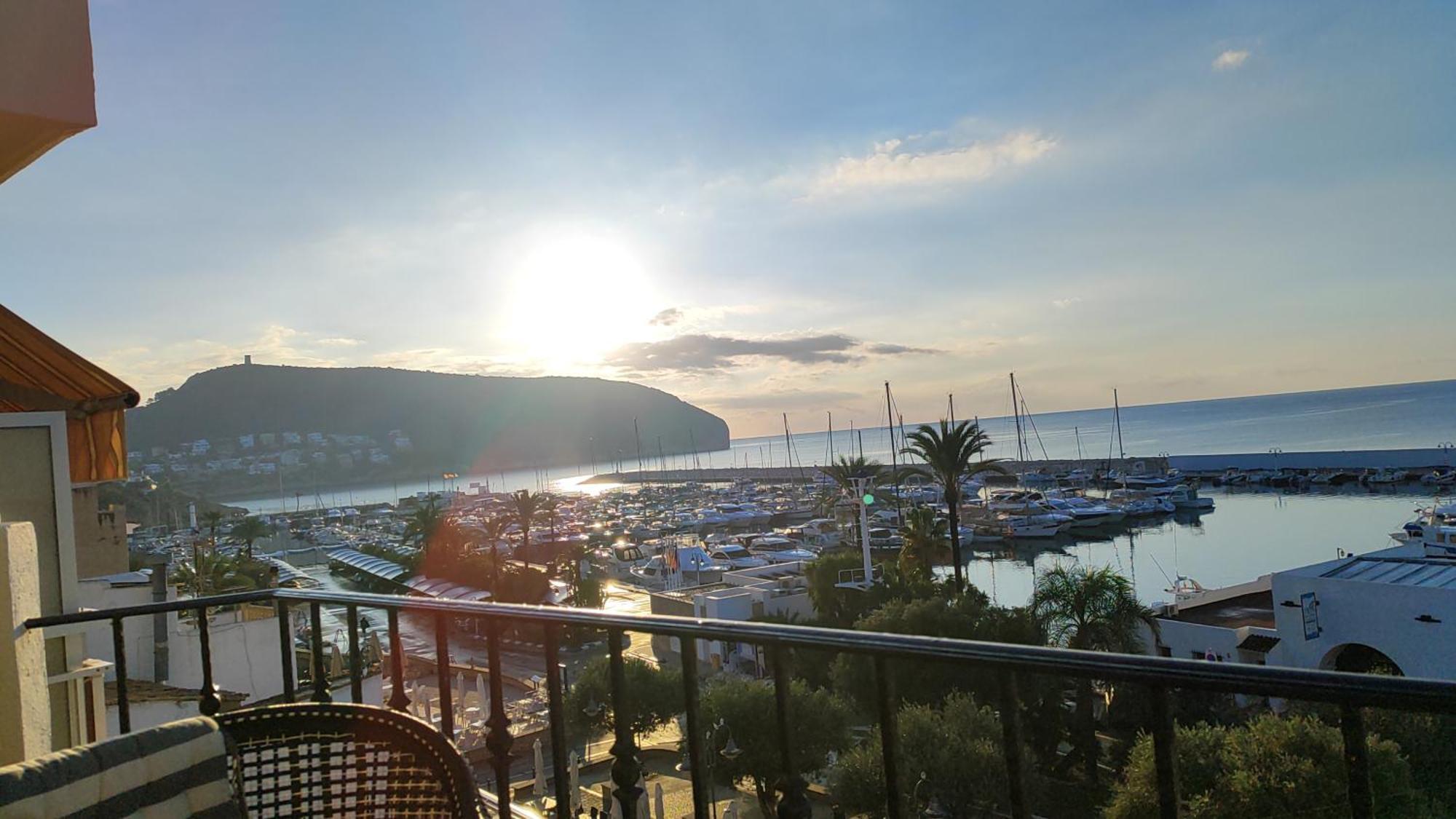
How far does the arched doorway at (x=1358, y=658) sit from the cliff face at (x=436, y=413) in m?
68.6

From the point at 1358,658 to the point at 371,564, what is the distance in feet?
137

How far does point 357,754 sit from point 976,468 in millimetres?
24594

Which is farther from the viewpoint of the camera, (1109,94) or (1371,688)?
(1109,94)

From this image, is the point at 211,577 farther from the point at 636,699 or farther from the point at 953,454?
the point at 953,454

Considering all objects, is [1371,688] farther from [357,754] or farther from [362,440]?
[362,440]

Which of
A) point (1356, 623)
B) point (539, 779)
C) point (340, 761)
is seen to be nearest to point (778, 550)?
point (1356, 623)

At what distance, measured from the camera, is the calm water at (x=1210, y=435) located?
89.9 metres

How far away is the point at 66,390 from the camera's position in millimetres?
3633

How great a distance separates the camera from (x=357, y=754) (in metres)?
1.79

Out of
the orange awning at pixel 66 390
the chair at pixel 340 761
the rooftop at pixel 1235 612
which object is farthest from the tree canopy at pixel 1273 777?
the rooftop at pixel 1235 612

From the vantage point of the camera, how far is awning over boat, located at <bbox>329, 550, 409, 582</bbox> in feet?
127

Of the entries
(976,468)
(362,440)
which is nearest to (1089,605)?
(976,468)

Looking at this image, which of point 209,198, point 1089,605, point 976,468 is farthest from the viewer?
point 976,468

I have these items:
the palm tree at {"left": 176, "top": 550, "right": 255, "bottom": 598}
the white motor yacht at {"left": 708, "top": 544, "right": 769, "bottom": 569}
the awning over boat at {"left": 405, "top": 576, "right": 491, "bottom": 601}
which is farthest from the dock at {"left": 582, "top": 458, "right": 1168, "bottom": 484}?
the palm tree at {"left": 176, "top": 550, "right": 255, "bottom": 598}
